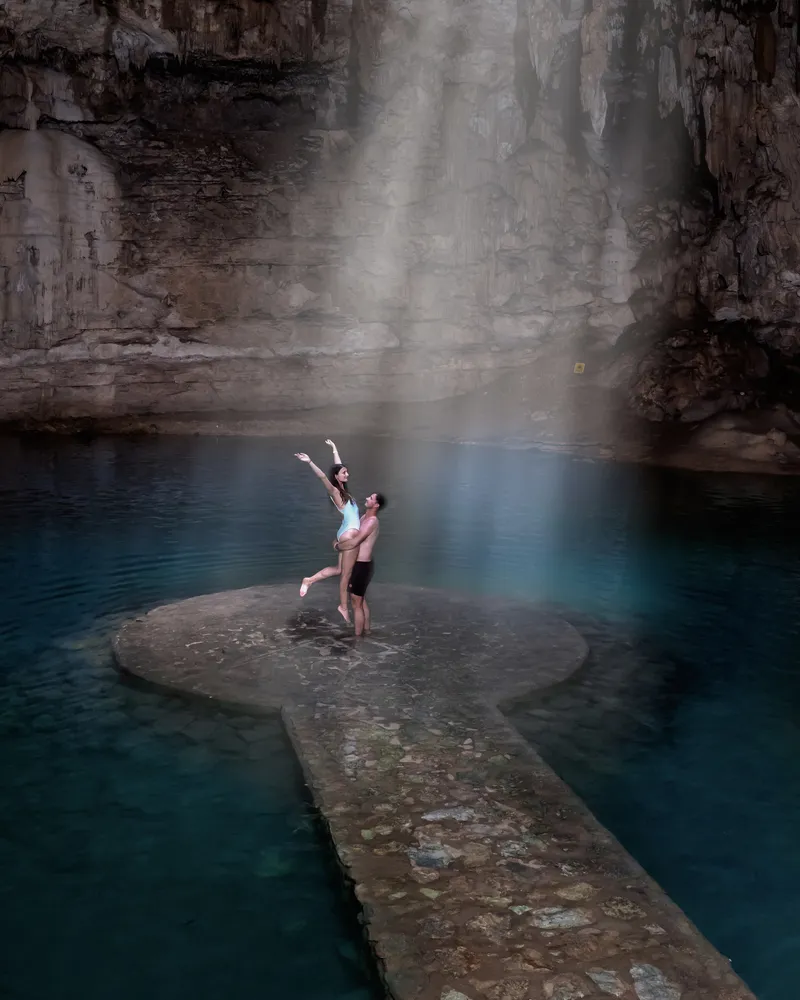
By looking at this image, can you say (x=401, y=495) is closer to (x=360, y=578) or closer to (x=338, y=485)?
(x=338, y=485)

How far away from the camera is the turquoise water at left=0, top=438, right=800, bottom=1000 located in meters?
5.85

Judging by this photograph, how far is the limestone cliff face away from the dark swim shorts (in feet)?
59.1

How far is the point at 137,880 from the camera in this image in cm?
637

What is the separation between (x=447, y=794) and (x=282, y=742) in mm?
1747

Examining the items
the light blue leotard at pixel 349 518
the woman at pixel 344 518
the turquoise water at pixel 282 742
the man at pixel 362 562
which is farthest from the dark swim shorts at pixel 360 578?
the turquoise water at pixel 282 742

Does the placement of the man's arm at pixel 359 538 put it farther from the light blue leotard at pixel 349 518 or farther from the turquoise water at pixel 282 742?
the turquoise water at pixel 282 742

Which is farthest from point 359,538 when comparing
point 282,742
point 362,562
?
point 282,742

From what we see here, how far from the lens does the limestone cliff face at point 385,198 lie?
2462 centimetres

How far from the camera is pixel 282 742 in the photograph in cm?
823

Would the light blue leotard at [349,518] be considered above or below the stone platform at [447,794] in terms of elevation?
above

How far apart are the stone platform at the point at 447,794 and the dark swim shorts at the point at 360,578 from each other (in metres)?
0.49

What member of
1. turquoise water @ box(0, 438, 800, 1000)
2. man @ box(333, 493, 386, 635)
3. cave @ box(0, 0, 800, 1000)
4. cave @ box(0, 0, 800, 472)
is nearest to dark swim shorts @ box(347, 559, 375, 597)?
man @ box(333, 493, 386, 635)

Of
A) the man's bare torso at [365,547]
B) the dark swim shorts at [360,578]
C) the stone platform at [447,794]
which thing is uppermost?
the man's bare torso at [365,547]

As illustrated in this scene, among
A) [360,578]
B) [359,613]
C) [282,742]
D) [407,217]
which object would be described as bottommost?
[282,742]
